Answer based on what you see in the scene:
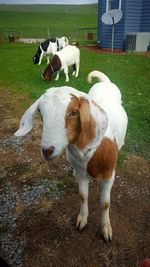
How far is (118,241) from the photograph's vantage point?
341 cm

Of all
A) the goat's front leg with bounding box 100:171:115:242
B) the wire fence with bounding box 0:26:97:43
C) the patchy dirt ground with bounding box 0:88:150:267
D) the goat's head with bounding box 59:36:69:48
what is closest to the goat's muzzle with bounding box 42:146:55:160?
the goat's front leg with bounding box 100:171:115:242

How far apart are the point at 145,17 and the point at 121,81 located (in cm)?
903

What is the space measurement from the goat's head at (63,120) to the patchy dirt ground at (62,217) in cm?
167

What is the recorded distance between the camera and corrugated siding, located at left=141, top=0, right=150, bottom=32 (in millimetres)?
16734

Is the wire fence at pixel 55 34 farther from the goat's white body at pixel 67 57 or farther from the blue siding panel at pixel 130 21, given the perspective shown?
the goat's white body at pixel 67 57

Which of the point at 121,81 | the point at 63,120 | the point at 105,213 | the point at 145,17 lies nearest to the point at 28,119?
the point at 63,120

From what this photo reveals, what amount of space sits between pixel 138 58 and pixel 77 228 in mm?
12874

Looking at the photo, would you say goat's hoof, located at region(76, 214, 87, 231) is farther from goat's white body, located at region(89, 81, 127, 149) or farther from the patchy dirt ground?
goat's white body, located at region(89, 81, 127, 149)

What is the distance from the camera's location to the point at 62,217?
3.81m

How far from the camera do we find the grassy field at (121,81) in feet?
19.7

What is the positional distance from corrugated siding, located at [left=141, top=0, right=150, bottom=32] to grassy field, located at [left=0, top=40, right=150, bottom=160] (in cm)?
296

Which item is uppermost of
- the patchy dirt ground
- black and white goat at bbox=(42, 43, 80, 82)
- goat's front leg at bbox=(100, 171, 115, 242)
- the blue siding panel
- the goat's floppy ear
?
the blue siding panel

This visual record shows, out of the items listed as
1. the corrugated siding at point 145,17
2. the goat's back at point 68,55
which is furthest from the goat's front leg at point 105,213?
the corrugated siding at point 145,17

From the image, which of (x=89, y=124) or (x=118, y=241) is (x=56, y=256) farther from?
(x=89, y=124)
